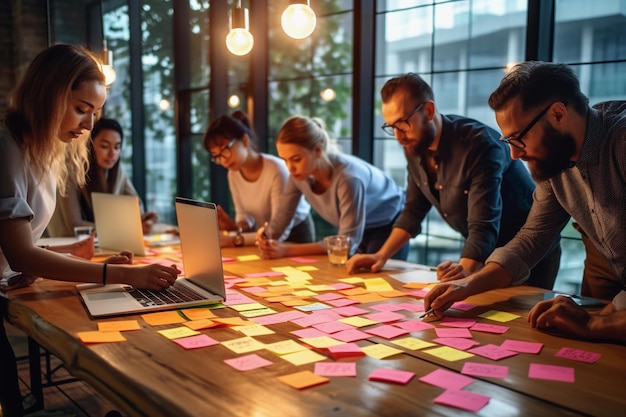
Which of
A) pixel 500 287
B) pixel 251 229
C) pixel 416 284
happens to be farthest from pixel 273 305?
pixel 251 229

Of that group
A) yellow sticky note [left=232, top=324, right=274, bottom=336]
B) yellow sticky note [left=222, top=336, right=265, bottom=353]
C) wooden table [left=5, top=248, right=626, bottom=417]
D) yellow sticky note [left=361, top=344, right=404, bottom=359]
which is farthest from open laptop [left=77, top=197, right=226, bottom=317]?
yellow sticky note [left=361, top=344, right=404, bottom=359]

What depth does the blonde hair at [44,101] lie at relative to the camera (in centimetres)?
192

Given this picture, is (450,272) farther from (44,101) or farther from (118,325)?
(44,101)

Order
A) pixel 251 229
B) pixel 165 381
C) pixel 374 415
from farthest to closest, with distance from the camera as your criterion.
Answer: pixel 251 229 → pixel 165 381 → pixel 374 415

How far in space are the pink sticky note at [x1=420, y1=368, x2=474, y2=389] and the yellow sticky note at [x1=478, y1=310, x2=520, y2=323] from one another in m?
0.46

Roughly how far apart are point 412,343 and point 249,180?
2.07m

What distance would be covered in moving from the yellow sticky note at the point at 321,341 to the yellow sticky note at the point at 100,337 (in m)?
0.46

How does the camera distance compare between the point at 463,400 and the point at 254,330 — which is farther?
the point at 254,330

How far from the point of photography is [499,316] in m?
1.69

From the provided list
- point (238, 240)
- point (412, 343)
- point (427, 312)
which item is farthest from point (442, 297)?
point (238, 240)

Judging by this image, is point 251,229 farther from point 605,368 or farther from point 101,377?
point 605,368

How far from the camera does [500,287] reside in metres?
1.90

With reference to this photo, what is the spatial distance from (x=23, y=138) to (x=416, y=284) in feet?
4.56

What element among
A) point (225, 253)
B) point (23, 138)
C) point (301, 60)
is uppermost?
point (301, 60)
